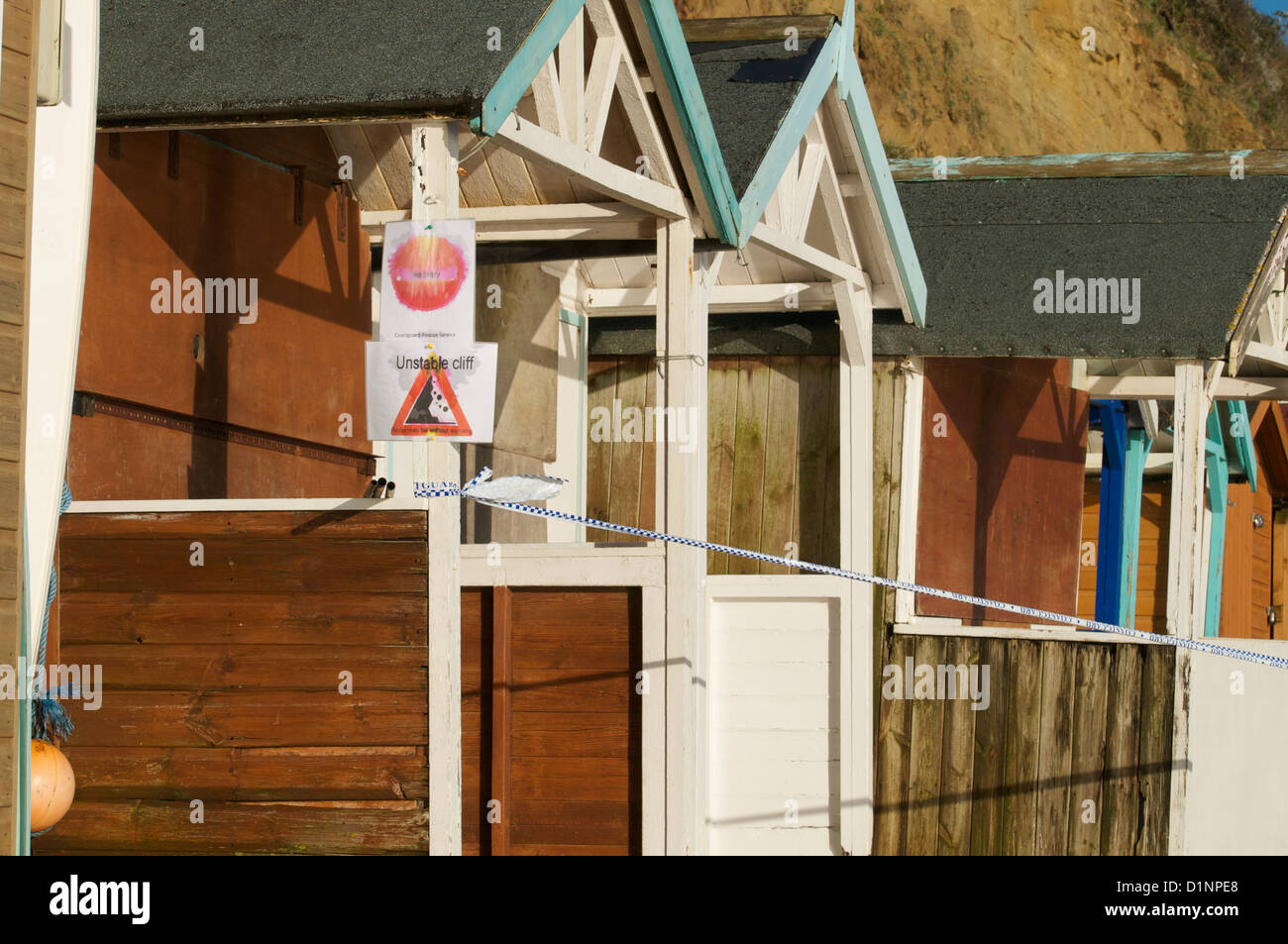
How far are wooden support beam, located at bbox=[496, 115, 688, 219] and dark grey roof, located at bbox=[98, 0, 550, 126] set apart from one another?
0.94ft

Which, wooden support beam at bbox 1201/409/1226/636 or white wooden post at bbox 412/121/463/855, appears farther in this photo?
wooden support beam at bbox 1201/409/1226/636

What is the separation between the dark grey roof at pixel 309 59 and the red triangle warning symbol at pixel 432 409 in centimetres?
88

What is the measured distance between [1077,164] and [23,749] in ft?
24.7

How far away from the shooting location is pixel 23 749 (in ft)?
14.6

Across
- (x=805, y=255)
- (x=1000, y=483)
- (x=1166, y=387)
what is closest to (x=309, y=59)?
(x=805, y=255)

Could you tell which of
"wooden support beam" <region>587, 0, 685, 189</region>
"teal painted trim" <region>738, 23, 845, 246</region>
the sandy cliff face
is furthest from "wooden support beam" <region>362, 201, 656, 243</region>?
the sandy cliff face

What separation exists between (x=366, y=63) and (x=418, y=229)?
64 cm

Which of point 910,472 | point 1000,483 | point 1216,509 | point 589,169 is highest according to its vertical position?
point 589,169

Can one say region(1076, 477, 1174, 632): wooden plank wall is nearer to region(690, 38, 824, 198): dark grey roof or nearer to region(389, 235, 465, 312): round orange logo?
region(690, 38, 824, 198): dark grey roof

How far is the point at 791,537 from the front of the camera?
9672mm

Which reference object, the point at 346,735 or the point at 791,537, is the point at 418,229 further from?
the point at 791,537

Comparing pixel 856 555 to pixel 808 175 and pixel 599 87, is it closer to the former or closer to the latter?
pixel 808 175

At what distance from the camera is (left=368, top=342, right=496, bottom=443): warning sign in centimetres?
527
